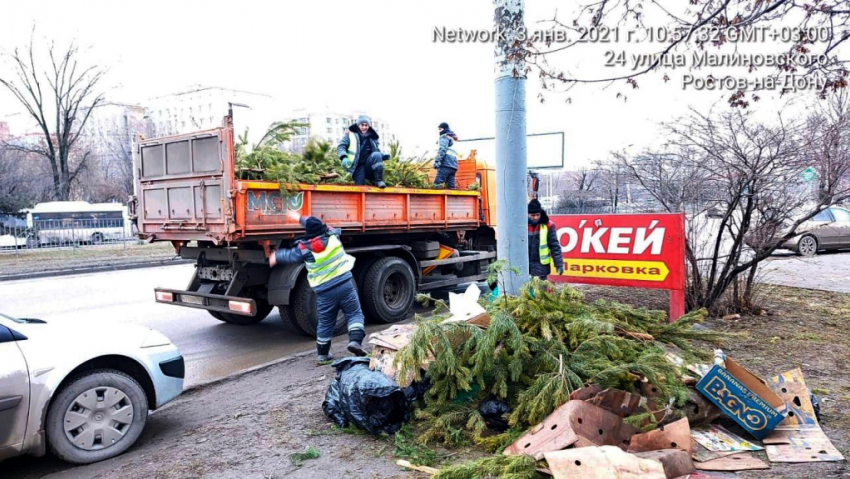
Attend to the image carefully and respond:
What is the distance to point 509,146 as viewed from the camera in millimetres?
5559

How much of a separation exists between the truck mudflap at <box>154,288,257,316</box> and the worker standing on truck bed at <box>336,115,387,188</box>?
7.73 feet

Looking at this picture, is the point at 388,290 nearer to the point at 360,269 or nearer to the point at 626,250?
the point at 360,269

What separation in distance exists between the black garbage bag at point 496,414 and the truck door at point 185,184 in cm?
374

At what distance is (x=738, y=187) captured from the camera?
678 cm

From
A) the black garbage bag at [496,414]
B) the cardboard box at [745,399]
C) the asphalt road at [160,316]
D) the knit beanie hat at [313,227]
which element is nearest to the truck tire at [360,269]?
the asphalt road at [160,316]

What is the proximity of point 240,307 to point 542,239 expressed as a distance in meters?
3.77

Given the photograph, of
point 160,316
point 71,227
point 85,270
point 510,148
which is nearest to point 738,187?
point 510,148

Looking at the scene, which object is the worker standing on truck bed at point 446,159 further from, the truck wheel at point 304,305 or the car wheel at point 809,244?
the car wheel at point 809,244

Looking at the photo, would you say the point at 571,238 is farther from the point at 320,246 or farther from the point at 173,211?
the point at 173,211

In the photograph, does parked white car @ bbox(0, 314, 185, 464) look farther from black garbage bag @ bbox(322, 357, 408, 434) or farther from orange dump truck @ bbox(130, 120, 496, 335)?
orange dump truck @ bbox(130, 120, 496, 335)

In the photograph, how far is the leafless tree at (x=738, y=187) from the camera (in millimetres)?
6410

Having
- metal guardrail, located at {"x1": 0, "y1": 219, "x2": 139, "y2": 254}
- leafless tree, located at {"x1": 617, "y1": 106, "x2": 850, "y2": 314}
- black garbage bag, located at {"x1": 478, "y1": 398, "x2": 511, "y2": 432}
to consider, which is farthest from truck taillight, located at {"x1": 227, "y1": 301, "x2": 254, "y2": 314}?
metal guardrail, located at {"x1": 0, "y1": 219, "x2": 139, "y2": 254}

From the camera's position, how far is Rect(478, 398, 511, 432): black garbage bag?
3842 millimetres

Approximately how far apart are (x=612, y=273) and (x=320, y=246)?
377 centimetres
